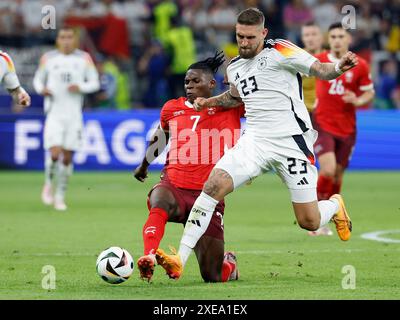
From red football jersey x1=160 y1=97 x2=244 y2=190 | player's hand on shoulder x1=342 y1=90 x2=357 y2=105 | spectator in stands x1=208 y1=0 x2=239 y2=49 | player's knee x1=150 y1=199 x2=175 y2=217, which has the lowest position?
player's knee x1=150 y1=199 x2=175 y2=217

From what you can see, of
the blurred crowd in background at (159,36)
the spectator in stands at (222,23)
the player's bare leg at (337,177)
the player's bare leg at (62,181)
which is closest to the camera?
the player's bare leg at (337,177)

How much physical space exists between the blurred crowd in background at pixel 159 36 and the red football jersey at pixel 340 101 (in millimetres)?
9937

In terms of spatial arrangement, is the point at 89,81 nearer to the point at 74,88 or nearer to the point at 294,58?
the point at 74,88

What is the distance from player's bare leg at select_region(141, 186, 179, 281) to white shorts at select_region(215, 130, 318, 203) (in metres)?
0.57

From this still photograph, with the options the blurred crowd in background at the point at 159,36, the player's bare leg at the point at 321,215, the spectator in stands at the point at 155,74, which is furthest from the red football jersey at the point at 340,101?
the spectator in stands at the point at 155,74

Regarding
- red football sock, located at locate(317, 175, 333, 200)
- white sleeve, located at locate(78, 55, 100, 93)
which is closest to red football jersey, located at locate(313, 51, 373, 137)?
red football sock, located at locate(317, 175, 333, 200)

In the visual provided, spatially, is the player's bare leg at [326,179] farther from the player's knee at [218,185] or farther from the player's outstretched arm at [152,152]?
the player's knee at [218,185]

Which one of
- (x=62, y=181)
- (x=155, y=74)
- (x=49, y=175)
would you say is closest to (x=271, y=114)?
(x=62, y=181)

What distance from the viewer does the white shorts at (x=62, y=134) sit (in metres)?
16.8

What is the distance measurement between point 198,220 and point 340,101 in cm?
582

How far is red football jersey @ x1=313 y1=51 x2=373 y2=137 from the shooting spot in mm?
14031

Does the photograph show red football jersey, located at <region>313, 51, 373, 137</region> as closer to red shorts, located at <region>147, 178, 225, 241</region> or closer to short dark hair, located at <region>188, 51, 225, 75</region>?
short dark hair, located at <region>188, 51, 225, 75</region>

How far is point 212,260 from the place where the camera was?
9281 millimetres
